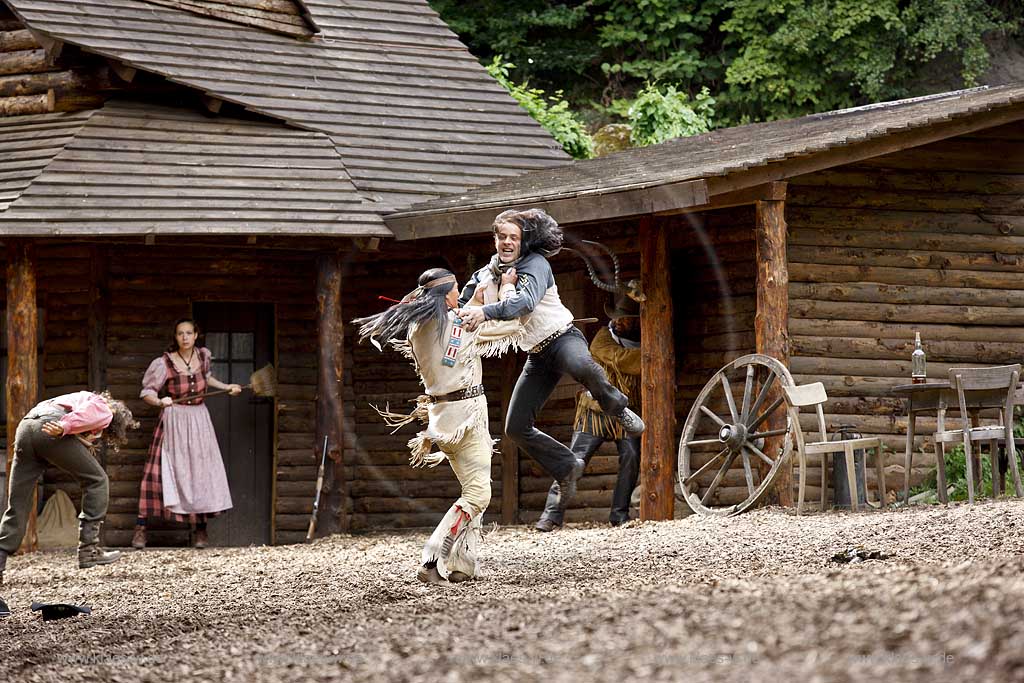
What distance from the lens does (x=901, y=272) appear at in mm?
12266

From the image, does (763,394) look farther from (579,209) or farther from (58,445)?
(58,445)

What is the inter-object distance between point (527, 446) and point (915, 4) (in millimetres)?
19817

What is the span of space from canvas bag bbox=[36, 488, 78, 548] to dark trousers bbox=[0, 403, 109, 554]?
318 cm

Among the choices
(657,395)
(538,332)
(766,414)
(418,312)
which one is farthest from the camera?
(657,395)

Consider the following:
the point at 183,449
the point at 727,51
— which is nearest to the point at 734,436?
the point at 183,449

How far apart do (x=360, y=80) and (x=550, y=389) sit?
27.0 ft

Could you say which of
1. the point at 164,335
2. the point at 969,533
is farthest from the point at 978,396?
the point at 164,335

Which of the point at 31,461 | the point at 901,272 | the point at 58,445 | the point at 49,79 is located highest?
the point at 49,79

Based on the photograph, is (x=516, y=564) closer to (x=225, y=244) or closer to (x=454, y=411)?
(x=454, y=411)

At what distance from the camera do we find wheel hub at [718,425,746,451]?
1096cm

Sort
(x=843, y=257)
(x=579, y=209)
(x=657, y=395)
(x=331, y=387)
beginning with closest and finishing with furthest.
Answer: (x=657, y=395) < (x=579, y=209) < (x=843, y=257) < (x=331, y=387)

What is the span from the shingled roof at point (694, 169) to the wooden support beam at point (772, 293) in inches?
13.3

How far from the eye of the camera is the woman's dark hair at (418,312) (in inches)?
301

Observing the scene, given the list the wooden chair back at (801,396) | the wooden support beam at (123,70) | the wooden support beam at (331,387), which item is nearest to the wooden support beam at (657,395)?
the wooden chair back at (801,396)
